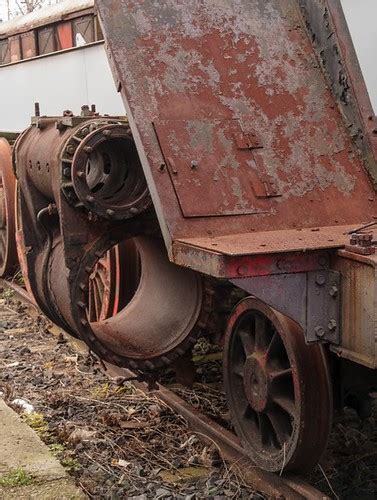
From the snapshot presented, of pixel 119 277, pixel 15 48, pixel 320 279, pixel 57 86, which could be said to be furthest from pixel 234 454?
pixel 15 48

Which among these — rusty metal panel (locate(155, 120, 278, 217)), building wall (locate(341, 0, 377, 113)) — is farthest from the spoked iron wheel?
building wall (locate(341, 0, 377, 113))

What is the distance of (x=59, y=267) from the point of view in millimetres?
5125

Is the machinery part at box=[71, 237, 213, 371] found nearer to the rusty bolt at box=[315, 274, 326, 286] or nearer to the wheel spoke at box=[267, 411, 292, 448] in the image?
the wheel spoke at box=[267, 411, 292, 448]

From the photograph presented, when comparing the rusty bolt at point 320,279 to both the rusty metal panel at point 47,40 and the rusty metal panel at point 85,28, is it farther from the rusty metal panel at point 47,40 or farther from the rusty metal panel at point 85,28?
the rusty metal panel at point 47,40

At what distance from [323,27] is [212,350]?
2576 mm

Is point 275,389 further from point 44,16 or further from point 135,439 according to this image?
point 44,16

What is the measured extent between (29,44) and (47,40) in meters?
0.68

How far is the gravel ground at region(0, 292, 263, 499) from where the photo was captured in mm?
3982

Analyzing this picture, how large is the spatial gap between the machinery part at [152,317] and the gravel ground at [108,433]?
1.25 ft

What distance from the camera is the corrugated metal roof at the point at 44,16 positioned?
941cm

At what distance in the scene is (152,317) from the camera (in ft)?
16.9

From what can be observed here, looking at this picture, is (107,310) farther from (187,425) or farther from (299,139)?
(299,139)

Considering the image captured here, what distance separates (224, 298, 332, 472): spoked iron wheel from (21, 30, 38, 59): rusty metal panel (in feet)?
24.9

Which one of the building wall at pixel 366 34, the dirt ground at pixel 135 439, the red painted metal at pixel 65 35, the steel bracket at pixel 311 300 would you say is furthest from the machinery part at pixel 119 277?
the red painted metal at pixel 65 35
